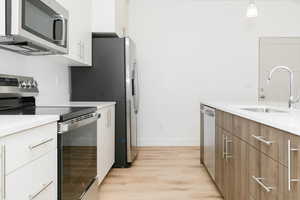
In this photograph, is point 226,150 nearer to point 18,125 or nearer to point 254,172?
point 254,172

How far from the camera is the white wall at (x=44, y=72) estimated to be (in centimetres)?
226

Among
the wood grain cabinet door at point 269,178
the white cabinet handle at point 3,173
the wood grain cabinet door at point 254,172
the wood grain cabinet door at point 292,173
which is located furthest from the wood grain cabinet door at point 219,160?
the white cabinet handle at point 3,173

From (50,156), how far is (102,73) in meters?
2.45

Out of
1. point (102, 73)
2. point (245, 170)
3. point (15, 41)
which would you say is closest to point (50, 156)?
point (15, 41)

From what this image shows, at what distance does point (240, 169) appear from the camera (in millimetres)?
2156

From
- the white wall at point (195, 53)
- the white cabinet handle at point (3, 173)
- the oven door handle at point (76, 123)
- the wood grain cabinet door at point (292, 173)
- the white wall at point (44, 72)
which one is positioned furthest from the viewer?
the white wall at point (195, 53)

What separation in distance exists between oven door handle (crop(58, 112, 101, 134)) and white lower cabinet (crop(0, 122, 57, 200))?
0.07 metres

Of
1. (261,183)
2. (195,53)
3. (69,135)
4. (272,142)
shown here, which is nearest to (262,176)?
(261,183)

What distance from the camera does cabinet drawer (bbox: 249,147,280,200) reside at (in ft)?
4.90

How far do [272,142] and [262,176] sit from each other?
28 centimetres

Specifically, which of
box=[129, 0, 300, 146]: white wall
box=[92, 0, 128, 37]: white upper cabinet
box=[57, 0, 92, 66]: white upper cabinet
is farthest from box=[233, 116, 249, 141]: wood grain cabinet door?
box=[129, 0, 300, 146]: white wall

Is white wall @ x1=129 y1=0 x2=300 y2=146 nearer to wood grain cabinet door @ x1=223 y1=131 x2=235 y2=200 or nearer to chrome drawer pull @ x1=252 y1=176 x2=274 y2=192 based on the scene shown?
wood grain cabinet door @ x1=223 y1=131 x2=235 y2=200

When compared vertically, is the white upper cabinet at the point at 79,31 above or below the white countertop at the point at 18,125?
above

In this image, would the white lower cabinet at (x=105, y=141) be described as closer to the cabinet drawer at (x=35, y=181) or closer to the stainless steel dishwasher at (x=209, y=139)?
the stainless steel dishwasher at (x=209, y=139)
